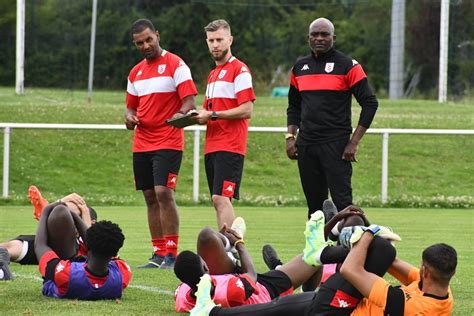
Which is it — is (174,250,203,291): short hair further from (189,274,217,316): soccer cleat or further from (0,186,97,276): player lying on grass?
(0,186,97,276): player lying on grass

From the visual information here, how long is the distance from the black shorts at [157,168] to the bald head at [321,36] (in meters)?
1.94

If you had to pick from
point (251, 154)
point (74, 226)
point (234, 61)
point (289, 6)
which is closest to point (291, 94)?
point (234, 61)

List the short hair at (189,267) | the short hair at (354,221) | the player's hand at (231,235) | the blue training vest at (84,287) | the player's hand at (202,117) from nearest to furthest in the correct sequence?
the short hair at (189,267)
the short hair at (354,221)
the player's hand at (231,235)
the blue training vest at (84,287)
the player's hand at (202,117)

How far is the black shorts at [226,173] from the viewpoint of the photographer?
10.4 m

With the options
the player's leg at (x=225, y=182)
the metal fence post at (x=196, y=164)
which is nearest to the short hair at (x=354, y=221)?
the player's leg at (x=225, y=182)

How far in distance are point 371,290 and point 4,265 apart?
3611mm

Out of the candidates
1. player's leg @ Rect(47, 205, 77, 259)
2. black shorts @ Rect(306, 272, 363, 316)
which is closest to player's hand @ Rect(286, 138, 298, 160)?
player's leg @ Rect(47, 205, 77, 259)

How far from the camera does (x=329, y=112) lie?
388 inches

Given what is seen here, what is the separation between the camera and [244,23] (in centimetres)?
4962

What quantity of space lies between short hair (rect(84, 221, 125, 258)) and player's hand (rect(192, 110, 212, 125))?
2.25m

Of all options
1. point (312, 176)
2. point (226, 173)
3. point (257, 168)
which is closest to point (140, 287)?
point (226, 173)

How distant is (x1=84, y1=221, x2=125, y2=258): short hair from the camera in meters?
8.14

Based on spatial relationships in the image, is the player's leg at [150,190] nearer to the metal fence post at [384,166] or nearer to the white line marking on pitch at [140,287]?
the white line marking on pitch at [140,287]

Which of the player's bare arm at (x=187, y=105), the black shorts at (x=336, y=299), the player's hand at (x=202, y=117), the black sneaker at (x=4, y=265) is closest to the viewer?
the black shorts at (x=336, y=299)
